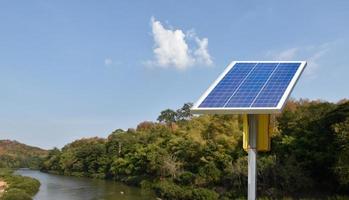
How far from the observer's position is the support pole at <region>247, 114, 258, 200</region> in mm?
8344

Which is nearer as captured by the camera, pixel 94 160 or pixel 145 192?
pixel 145 192

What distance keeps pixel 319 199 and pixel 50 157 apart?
7097 centimetres

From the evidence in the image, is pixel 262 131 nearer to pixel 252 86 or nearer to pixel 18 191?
pixel 252 86

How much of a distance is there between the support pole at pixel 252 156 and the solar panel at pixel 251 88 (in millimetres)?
542

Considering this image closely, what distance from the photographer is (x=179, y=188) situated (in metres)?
32.0

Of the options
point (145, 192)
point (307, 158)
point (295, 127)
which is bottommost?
point (145, 192)

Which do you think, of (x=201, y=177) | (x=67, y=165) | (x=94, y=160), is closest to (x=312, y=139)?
(x=201, y=177)

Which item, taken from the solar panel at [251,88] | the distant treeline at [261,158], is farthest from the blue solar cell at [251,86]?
the distant treeline at [261,158]

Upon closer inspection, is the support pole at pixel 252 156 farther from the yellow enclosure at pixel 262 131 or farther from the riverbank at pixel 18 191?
the riverbank at pixel 18 191

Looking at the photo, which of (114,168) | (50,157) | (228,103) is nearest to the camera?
(228,103)

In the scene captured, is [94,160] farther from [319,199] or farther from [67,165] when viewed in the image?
[319,199]

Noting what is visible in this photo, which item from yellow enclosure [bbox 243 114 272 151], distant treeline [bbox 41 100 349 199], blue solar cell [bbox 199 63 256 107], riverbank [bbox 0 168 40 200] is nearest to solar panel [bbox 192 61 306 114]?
blue solar cell [bbox 199 63 256 107]

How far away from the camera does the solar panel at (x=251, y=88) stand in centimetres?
777

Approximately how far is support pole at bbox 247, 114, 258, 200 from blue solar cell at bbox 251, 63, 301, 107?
1.79 feet
